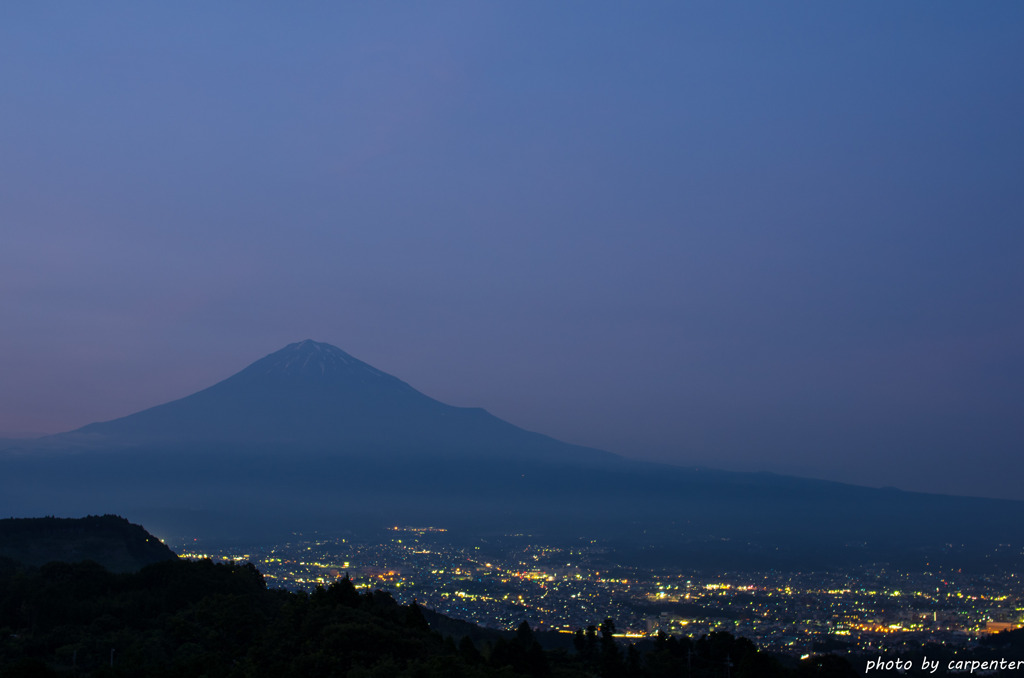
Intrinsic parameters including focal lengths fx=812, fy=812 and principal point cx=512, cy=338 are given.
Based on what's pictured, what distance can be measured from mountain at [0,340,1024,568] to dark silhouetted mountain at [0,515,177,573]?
5728cm

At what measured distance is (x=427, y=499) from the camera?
160250 millimetres

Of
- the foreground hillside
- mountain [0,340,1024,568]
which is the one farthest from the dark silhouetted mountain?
mountain [0,340,1024,568]

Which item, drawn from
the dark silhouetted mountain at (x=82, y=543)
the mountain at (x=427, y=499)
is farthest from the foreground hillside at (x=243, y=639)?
the mountain at (x=427, y=499)

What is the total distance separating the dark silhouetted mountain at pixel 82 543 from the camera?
149ft

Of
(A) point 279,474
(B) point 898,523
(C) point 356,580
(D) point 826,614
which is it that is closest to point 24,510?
(A) point 279,474

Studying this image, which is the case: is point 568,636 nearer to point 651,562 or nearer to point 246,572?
point 246,572

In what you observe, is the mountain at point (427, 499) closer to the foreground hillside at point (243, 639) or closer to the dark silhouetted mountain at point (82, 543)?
the dark silhouetted mountain at point (82, 543)

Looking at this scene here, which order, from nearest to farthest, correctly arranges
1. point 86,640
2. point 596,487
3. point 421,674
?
point 421,674 < point 86,640 < point 596,487

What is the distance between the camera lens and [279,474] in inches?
6727

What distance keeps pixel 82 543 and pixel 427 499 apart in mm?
115201

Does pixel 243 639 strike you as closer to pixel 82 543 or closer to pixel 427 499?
pixel 82 543

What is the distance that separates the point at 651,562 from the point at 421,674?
71.6 meters

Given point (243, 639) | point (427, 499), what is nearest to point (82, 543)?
point (243, 639)

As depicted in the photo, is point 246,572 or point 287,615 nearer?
point 287,615
